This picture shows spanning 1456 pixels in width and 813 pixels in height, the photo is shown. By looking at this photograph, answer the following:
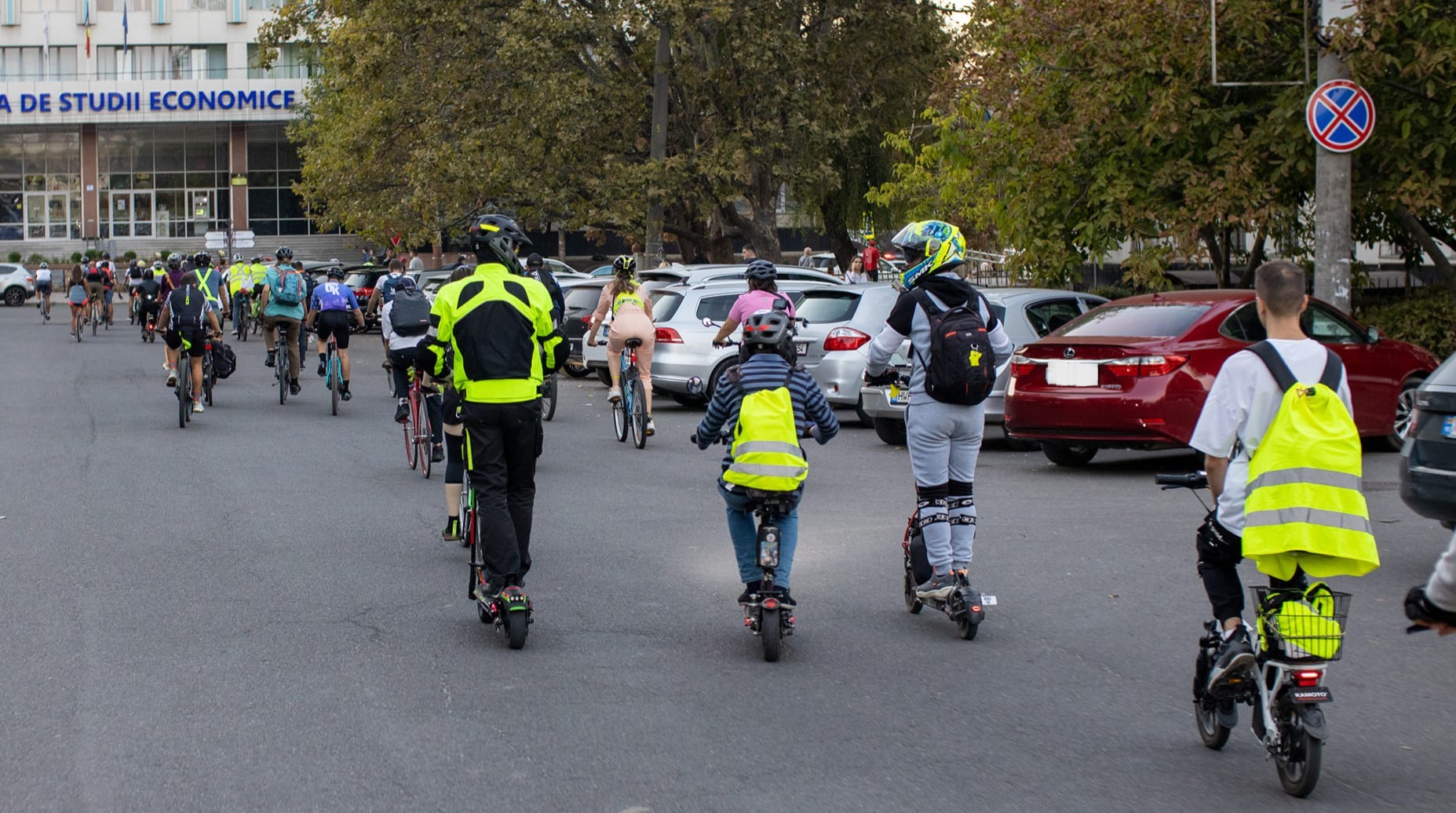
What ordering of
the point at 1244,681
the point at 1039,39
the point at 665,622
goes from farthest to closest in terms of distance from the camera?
the point at 1039,39 < the point at 665,622 < the point at 1244,681

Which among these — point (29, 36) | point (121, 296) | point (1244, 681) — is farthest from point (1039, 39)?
point (29, 36)

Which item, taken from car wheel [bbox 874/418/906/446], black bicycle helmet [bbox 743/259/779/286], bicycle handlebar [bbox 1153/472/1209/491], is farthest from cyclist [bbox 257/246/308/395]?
bicycle handlebar [bbox 1153/472/1209/491]

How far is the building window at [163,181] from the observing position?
74.6 m

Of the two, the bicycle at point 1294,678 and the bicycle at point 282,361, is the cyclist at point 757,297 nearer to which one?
the bicycle at point 1294,678

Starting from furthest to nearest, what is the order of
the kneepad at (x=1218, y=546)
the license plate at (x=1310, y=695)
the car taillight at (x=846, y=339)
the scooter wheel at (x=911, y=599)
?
1. the car taillight at (x=846, y=339)
2. the scooter wheel at (x=911, y=599)
3. the kneepad at (x=1218, y=546)
4. the license plate at (x=1310, y=695)

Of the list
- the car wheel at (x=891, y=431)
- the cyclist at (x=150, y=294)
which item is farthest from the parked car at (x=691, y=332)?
the cyclist at (x=150, y=294)

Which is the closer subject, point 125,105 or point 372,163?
point 372,163

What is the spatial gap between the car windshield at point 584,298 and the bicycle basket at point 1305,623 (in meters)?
19.2

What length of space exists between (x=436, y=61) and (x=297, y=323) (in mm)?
15397

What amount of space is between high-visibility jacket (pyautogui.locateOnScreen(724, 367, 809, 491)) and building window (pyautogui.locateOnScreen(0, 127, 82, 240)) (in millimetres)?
73954

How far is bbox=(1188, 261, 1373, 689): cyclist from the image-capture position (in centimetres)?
523

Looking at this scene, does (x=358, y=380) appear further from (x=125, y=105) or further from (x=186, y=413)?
(x=125, y=105)

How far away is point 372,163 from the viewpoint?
A: 3766cm

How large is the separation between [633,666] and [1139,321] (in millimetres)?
7495
